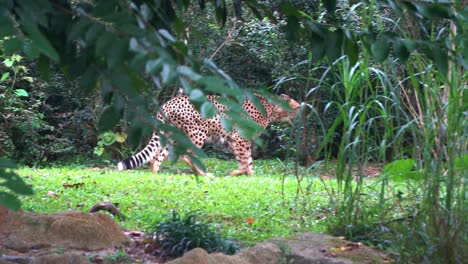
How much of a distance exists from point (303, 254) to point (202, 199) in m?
3.31

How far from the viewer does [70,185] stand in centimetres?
884

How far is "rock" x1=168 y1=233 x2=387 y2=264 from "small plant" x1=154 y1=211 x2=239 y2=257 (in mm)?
417

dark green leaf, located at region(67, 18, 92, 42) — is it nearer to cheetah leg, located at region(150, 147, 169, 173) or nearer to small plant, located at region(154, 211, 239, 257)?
small plant, located at region(154, 211, 239, 257)

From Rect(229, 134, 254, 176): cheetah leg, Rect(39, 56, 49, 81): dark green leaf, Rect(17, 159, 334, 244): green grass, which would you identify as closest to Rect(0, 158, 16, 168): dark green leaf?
Rect(39, 56, 49, 81): dark green leaf

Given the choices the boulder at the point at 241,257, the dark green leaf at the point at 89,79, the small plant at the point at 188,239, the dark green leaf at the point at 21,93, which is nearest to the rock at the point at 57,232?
the small plant at the point at 188,239

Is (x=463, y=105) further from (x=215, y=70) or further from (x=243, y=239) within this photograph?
(x=215, y=70)

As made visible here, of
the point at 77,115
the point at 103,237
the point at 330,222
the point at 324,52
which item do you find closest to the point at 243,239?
the point at 330,222

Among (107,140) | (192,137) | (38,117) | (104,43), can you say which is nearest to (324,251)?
(104,43)

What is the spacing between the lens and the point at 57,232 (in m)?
5.18

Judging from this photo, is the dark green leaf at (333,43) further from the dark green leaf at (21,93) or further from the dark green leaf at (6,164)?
the dark green leaf at (21,93)

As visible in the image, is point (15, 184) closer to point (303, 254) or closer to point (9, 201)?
point (9, 201)

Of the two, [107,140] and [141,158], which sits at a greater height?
[107,140]

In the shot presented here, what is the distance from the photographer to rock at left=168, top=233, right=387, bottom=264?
455cm

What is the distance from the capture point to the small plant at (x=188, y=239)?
202 inches
